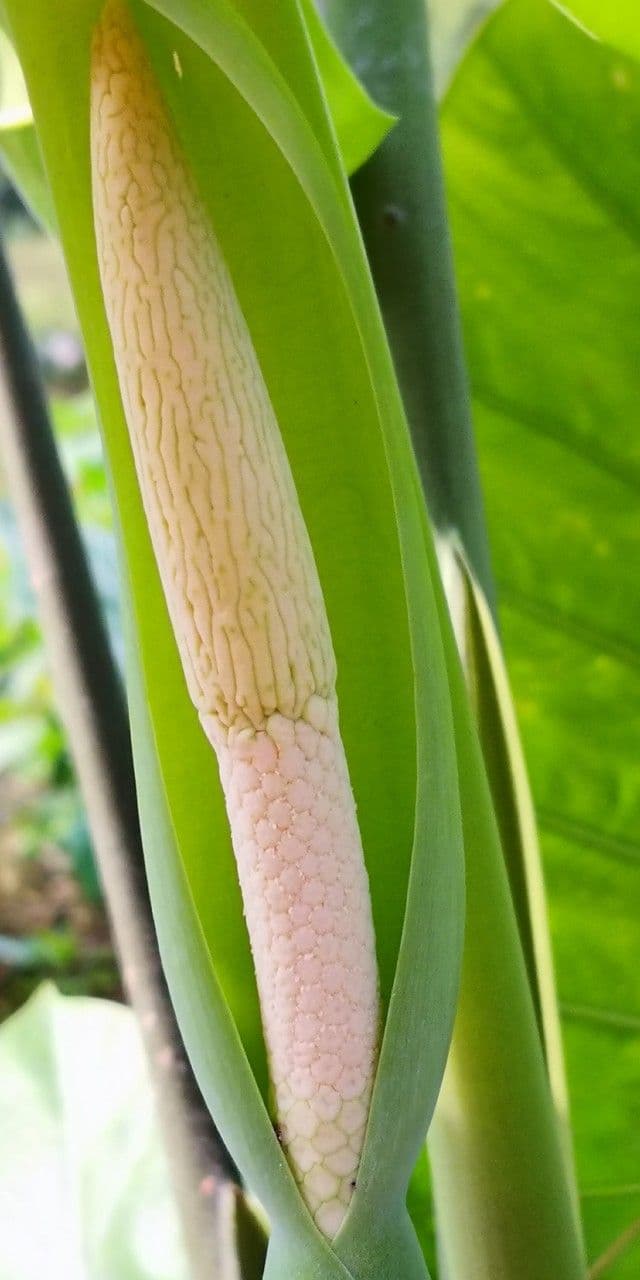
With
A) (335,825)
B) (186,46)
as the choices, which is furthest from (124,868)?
(186,46)

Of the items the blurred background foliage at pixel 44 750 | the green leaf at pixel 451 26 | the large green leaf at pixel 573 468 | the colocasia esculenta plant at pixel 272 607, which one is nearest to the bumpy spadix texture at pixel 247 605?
the colocasia esculenta plant at pixel 272 607

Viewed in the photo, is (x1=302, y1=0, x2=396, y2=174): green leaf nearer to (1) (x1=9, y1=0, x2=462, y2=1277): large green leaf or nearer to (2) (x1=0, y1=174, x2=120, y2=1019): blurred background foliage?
(1) (x1=9, y1=0, x2=462, y2=1277): large green leaf

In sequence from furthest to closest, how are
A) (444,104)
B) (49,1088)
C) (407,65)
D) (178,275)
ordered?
1. (49,1088)
2. (444,104)
3. (407,65)
4. (178,275)

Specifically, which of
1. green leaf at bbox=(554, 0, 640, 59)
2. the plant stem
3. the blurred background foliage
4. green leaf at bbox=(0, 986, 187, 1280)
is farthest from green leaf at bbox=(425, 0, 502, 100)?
the blurred background foliage

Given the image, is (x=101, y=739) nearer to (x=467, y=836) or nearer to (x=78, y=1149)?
(x=467, y=836)

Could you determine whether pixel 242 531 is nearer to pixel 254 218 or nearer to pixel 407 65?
pixel 254 218
